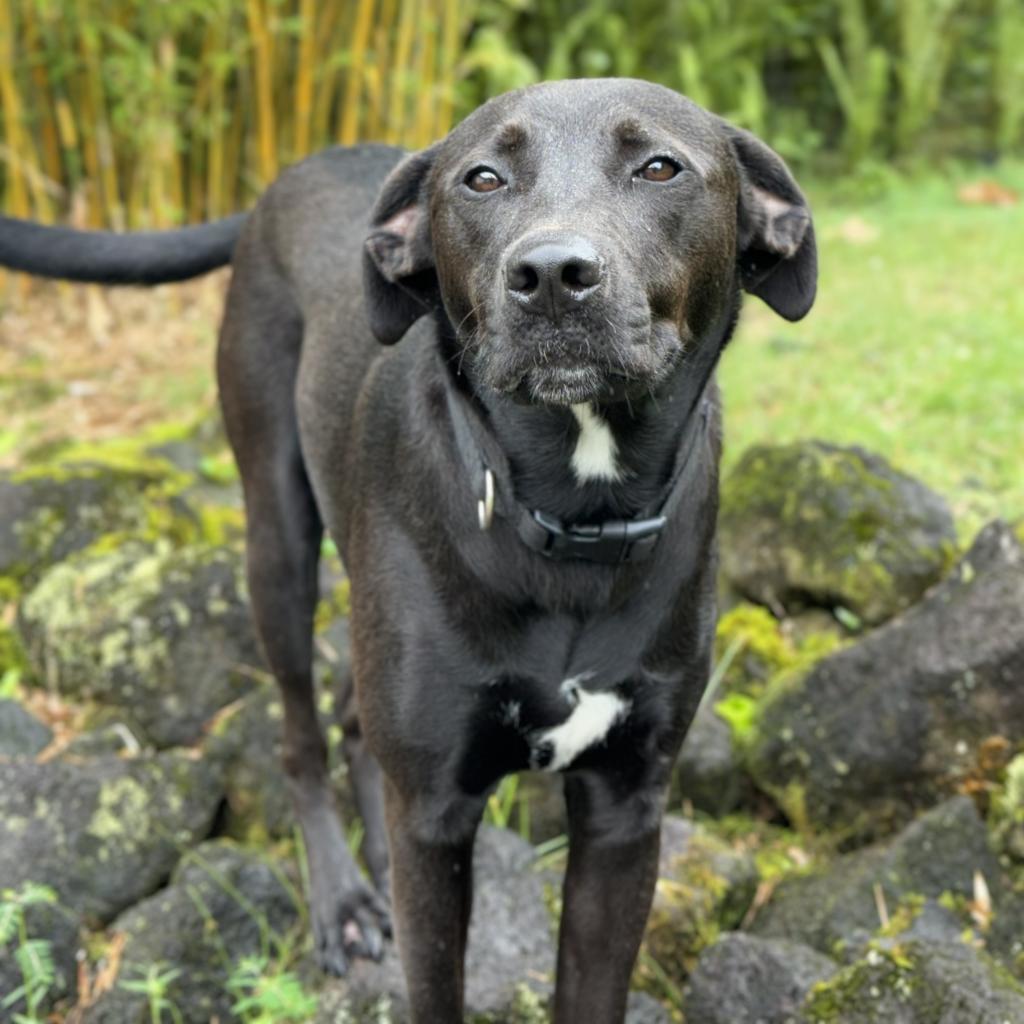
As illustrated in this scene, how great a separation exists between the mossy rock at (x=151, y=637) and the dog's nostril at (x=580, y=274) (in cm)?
217

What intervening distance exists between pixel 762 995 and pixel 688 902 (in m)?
0.37

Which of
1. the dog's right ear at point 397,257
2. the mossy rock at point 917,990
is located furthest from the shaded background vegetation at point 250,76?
the mossy rock at point 917,990

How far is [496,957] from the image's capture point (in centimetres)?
298

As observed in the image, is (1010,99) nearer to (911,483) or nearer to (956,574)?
(911,483)

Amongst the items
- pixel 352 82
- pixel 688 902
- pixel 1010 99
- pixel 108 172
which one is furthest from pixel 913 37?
pixel 688 902

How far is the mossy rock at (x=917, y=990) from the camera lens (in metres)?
2.40

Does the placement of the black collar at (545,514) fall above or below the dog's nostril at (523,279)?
below

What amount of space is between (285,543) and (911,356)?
11.9 ft

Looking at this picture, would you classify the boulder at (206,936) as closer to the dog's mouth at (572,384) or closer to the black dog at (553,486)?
the black dog at (553,486)

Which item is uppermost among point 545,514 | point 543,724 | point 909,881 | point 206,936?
point 545,514

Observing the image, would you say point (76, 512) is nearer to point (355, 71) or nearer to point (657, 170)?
point (657, 170)

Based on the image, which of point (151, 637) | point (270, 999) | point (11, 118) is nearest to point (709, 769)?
point (270, 999)

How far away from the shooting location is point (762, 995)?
2740mm

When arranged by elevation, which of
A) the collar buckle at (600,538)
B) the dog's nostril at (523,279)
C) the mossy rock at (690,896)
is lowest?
the mossy rock at (690,896)
